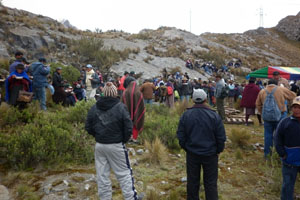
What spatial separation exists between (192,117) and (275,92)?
9.58 ft

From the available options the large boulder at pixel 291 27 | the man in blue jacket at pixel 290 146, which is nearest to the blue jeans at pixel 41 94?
the man in blue jacket at pixel 290 146

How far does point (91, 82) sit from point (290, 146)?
364 inches

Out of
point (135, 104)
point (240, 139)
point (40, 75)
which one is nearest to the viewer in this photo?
point (135, 104)

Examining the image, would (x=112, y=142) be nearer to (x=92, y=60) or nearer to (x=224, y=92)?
(x=224, y=92)

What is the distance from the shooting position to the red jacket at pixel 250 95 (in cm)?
855

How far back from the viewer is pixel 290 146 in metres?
3.20

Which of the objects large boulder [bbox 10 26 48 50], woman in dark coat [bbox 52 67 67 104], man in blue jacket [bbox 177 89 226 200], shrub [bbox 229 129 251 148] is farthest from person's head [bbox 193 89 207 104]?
large boulder [bbox 10 26 48 50]

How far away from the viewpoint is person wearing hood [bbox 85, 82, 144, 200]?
316 centimetres

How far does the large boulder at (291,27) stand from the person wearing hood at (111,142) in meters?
64.6

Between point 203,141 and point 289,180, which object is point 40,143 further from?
point 289,180

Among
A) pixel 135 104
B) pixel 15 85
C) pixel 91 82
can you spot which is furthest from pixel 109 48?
pixel 135 104

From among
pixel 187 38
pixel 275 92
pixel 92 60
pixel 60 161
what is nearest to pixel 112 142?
pixel 60 161

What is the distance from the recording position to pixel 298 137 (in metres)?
3.13

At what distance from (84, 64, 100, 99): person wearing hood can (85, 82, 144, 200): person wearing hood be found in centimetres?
784
